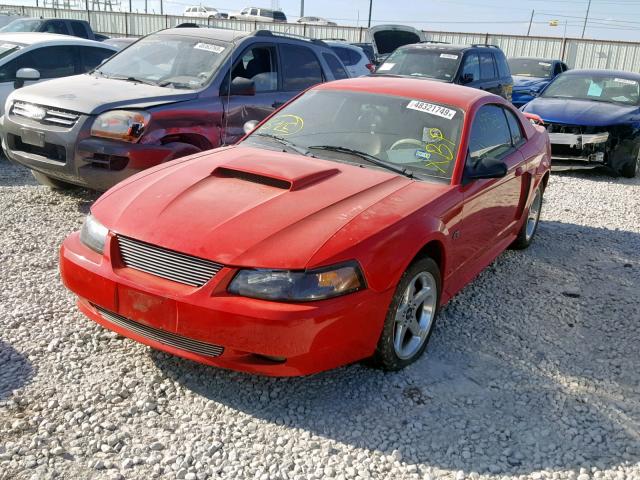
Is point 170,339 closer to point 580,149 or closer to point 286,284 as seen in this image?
point 286,284

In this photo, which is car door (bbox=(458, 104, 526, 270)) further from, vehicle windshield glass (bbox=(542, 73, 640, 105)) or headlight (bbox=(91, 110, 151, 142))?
vehicle windshield glass (bbox=(542, 73, 640, 105))

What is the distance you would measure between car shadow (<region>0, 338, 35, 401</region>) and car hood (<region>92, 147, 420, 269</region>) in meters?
0.87

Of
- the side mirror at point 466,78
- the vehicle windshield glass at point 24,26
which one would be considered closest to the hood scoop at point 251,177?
the side mirror at point 466,78

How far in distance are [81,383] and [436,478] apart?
1797 millimetres

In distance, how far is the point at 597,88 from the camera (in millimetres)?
10461

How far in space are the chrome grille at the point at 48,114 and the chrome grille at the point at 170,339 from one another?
3.05m

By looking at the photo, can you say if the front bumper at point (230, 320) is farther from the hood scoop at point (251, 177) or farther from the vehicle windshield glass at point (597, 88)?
the vehicle windshield glass at point (597, 88)

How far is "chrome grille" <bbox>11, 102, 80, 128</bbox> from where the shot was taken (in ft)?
18.6

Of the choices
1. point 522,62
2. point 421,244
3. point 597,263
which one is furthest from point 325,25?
point 421,244

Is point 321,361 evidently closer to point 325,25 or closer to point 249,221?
point 249,221

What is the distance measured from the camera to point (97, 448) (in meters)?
2.76

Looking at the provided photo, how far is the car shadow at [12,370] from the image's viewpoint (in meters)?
3.15

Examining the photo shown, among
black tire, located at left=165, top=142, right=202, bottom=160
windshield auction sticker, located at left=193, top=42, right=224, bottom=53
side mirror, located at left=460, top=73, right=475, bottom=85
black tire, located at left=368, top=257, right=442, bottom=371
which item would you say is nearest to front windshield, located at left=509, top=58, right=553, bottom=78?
side mirror, located at left=460, top=73, right=475, bottom=85

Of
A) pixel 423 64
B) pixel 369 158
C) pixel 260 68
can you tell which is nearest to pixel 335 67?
pixel 260 68
